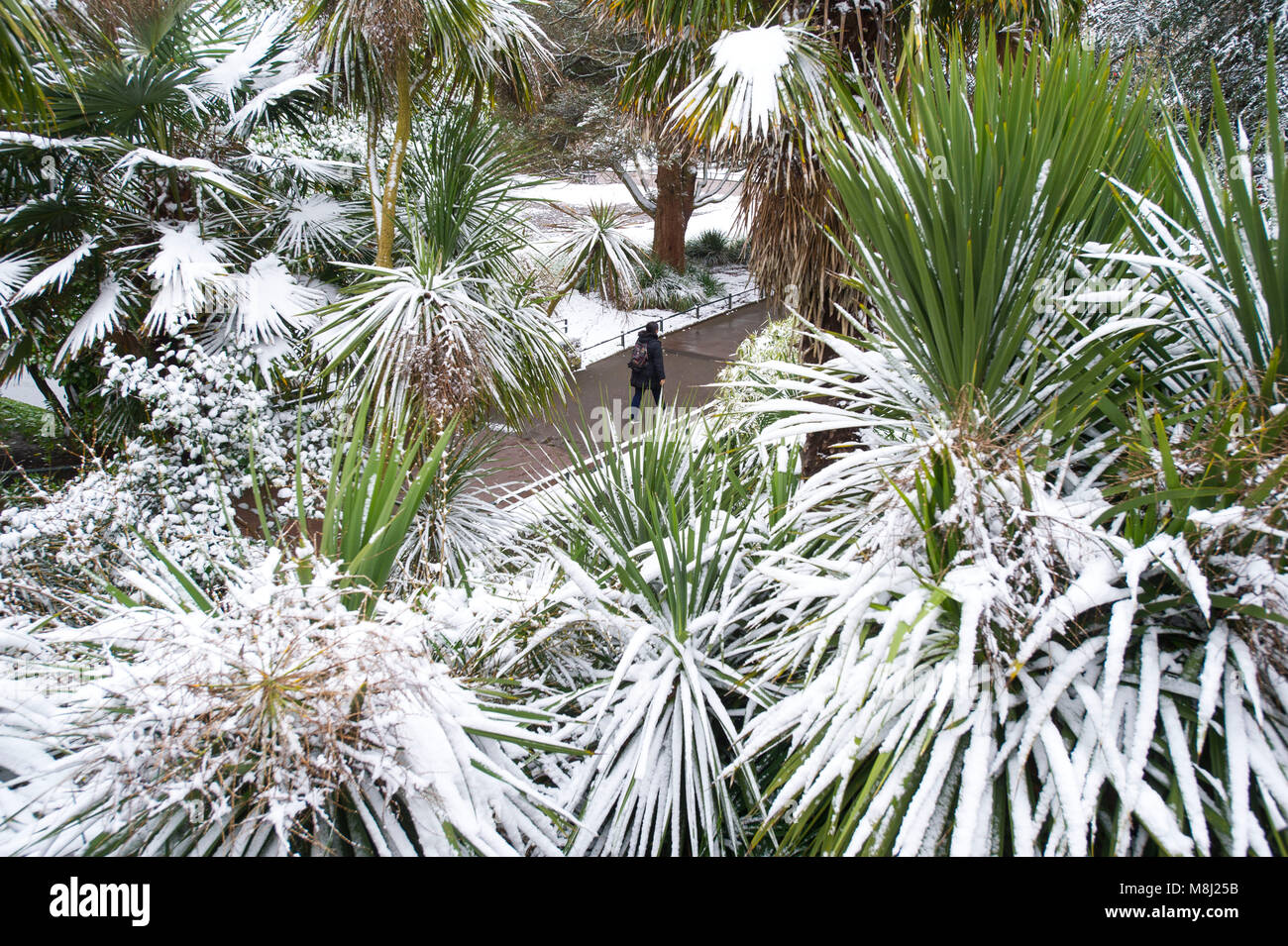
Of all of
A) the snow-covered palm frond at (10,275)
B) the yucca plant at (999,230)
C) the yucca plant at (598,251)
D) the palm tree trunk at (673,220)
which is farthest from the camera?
the palm tree trunk at (673,220)

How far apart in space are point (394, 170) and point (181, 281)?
Answer: 5.51ft

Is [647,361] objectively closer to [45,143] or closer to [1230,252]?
[45,143]

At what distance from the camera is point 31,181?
213 inches

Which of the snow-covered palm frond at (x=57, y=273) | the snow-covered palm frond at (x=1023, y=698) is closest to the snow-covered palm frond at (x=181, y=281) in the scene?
the snow-covered palm frond at (x=57, y=273)

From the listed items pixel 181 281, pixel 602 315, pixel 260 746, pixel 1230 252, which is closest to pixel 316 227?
pixel 181 281

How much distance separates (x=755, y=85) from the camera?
3486 mm

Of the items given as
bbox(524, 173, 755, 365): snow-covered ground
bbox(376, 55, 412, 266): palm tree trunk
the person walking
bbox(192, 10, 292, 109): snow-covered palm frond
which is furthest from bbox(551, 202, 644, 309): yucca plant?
bbox(524, 173, 755, 365): snow-covered ground

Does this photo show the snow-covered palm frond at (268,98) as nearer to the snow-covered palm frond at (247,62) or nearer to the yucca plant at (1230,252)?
the snow-covered palm frond at (247,62)

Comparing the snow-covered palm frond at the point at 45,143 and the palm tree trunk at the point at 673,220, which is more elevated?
the palm tree trunk at the point at 673,220

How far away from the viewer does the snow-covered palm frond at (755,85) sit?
3.49 metres

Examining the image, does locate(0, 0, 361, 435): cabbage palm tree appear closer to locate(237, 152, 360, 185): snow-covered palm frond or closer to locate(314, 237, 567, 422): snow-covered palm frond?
locate(237, 152, 360, 185): snow-covered palm frond

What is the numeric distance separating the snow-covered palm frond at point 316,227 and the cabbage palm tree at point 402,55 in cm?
37
